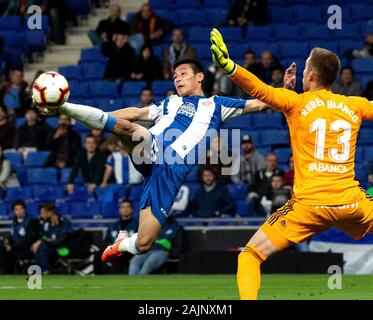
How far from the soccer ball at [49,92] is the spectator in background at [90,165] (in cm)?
970

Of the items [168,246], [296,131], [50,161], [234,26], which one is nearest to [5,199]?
[50,161]

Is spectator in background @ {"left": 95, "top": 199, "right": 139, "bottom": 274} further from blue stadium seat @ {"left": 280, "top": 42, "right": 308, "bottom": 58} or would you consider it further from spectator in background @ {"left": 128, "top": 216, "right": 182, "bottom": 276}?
blue stadium seat @ {"left": 280, "top": 42, "right": 308, "bottom": 58}

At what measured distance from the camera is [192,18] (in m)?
22.7

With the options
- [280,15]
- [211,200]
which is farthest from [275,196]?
[280,15]

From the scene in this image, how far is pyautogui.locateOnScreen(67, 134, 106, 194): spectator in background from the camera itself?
19.4 metres

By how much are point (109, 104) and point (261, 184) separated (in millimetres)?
4338

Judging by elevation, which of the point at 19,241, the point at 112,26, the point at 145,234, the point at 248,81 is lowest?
the point at 19,241

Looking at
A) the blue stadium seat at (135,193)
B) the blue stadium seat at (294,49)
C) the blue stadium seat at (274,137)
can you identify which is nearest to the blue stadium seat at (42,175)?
the blue stadium seat at (135,193)

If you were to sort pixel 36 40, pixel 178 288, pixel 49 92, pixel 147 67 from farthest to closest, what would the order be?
1. pixel 36 40
2. pixel 147 67
3. pixel 178 288
4. pixel 49 92

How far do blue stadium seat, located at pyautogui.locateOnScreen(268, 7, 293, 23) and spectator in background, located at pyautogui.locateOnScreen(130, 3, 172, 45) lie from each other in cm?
211

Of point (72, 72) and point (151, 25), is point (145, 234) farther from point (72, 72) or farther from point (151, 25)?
point (72, 72)

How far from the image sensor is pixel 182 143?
11109 mm
